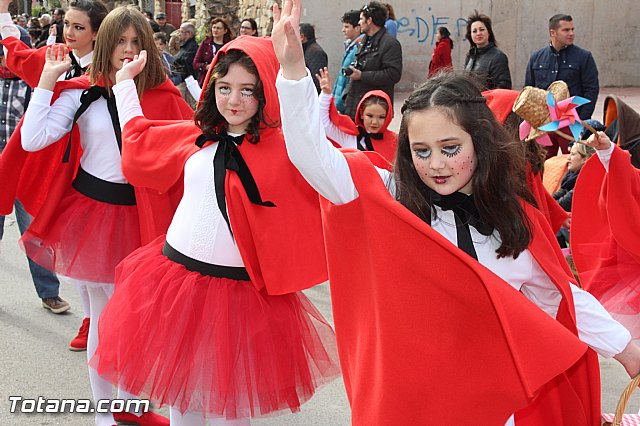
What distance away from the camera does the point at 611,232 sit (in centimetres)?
406

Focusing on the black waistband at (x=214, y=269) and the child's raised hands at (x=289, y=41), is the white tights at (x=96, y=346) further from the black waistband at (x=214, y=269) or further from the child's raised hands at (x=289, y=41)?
the child's raised hands at (x=289, y=41)

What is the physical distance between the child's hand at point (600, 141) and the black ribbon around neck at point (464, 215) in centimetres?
115

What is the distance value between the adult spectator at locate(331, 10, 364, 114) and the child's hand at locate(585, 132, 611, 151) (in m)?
5.42

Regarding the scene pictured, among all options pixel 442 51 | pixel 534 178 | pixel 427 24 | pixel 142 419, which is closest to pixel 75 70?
pixel 142 419

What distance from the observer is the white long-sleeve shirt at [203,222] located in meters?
3.29

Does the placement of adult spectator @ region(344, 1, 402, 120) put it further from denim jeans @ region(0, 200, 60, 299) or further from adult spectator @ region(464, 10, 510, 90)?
denim jeans @ region(0, 200, 60, 299)

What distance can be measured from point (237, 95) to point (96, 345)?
1.49m

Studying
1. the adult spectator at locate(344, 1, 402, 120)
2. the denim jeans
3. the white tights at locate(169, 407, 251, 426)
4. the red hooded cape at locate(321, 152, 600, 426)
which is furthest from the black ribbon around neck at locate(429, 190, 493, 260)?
the adult spectator at locate(344, 1, 402, 120)

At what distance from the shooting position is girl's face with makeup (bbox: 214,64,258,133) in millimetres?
3270

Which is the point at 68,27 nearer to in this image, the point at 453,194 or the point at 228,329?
the point at 228,329

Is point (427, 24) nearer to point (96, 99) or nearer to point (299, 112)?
point (96, 99)

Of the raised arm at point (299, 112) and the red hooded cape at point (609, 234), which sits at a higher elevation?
the raised arm at point (299, 112)

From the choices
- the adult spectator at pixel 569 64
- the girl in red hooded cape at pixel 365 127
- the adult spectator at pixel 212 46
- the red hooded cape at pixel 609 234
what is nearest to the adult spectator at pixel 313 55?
the adult spectator at pixel 212 46

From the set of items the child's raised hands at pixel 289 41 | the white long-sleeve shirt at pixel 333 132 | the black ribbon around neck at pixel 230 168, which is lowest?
the white long-sleeve shirt at pixel 333 132
